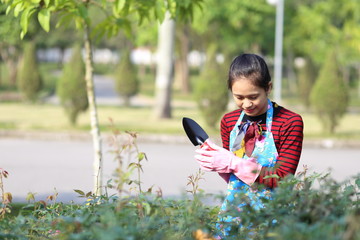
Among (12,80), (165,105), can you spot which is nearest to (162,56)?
(165,105)

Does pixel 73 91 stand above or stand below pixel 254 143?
below

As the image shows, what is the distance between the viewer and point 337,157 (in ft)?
40.9

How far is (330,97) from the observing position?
15.9m

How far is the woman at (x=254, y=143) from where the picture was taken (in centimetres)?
328

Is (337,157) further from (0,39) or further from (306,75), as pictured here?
(306,75)

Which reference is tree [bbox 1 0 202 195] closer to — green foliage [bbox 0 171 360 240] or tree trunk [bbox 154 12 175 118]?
green foliage [bbox 0 171 360 240]

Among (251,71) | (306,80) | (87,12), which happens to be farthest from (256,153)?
(306,80)

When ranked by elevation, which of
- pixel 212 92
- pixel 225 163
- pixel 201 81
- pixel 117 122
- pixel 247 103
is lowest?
pixel 117 122

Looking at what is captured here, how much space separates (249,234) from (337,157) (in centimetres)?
973

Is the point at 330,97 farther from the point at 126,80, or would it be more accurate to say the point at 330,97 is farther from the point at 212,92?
the point at 126,80

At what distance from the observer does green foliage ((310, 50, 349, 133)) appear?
51.7 feet

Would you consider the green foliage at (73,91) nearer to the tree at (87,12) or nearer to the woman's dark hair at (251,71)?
the tree at (87,12)

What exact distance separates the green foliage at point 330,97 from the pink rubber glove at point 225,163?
1275 cm

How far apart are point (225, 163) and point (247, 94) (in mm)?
349
